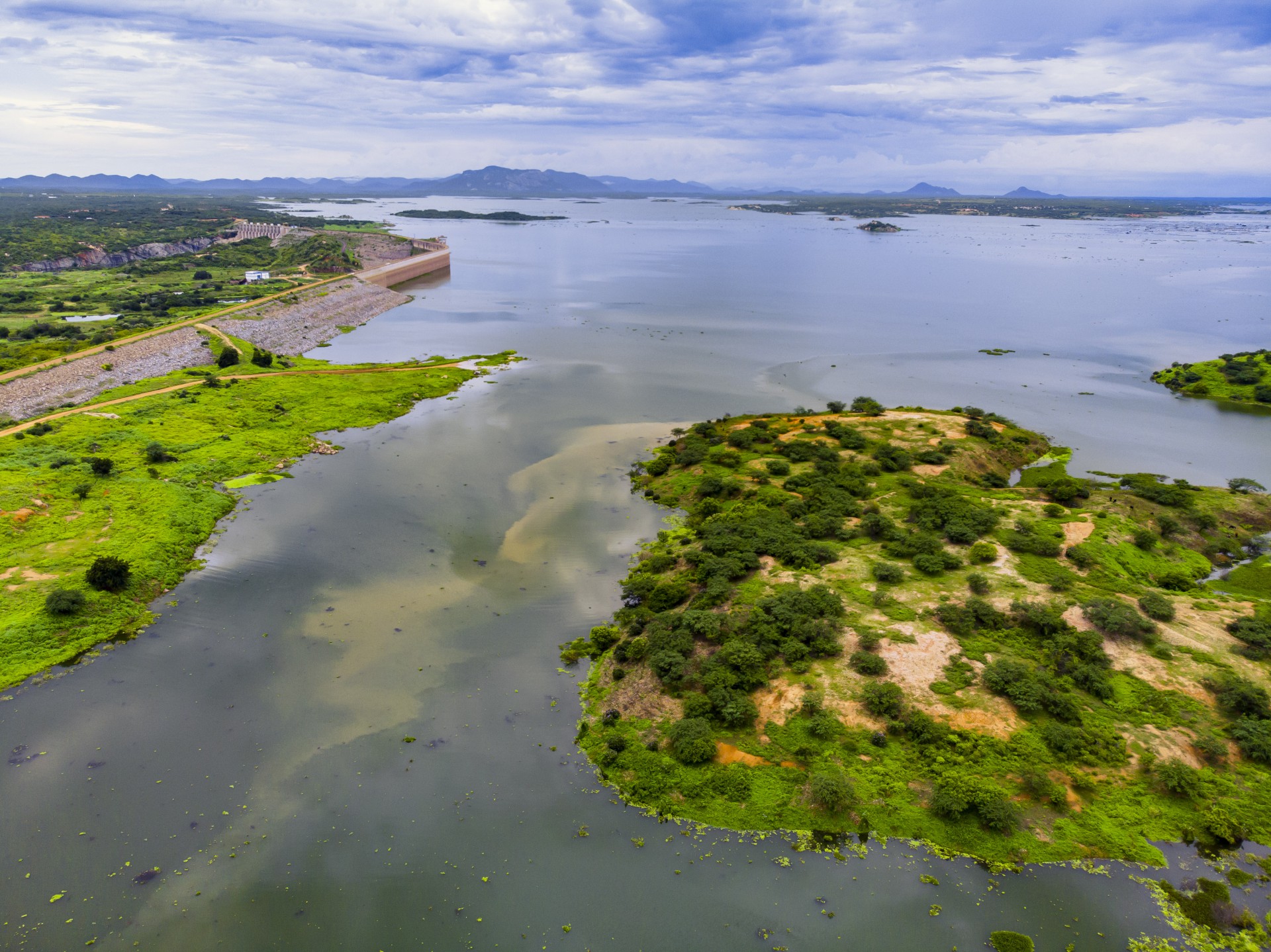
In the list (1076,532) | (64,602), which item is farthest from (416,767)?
(1076,532)

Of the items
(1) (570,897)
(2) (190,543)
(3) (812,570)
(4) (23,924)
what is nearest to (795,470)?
(3) (812,570)

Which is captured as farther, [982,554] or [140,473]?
[140,473]

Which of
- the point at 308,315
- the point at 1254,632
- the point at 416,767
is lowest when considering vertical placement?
the point at 416,767

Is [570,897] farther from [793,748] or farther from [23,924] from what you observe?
[23,924]

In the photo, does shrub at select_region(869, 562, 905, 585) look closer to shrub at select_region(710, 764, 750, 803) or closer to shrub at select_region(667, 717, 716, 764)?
shrub at select_region(667, 717, 716, 764)

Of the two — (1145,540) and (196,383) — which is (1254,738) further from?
(196,383)

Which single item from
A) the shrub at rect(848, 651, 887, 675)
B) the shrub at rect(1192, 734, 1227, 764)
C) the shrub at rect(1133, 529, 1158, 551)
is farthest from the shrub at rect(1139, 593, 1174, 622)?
the shrub at rect(848, 651, 887, 675)

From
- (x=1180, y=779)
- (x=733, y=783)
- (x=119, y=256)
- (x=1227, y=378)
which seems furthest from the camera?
(x=119, y=256)
